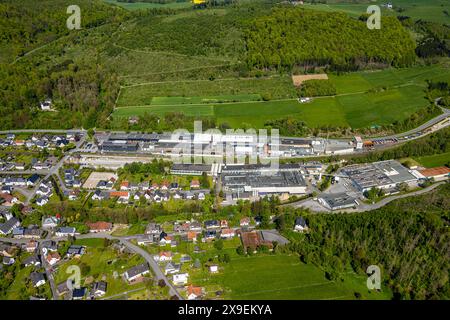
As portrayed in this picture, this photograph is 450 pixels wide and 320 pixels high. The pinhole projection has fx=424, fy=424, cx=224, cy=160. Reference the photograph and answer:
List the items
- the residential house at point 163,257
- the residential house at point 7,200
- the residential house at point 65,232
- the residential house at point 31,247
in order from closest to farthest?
the residential house at point 163,257 < the residential house at point 31,247 < the residential house at point 65,232 < the residential house at point 7,200

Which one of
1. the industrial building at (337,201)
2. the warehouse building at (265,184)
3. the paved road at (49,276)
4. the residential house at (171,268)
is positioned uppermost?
the warehouse building at (265,184)

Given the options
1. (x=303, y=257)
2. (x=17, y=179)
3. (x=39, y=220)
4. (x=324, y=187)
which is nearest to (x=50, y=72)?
(x=17, y=179)

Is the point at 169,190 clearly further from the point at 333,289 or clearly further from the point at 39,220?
the point at 333,289

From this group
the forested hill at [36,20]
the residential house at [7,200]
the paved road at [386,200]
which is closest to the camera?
the paved road at [386,200]

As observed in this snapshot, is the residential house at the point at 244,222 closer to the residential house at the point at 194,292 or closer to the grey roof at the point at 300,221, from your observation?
the grey roof at the point at 300,221

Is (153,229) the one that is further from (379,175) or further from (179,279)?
(379,175)

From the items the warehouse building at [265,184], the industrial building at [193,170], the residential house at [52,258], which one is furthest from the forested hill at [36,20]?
the warehouse building at [265,184]

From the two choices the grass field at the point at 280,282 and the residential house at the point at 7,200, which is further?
the residential house at the point at 7,200

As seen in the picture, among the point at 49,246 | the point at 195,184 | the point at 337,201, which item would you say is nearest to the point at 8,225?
the point at 49,246
